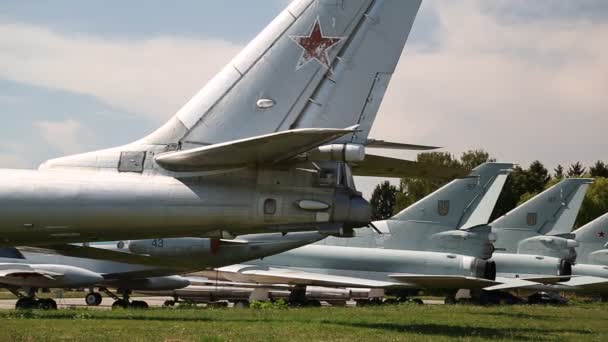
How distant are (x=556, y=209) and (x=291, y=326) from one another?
20262 mm

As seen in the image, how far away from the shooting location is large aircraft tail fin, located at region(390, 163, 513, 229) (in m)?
29.9

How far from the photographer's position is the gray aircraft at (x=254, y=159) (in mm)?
12234

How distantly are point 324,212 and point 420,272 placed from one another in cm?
1779

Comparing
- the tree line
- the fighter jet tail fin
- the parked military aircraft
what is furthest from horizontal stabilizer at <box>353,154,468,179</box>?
the tree line

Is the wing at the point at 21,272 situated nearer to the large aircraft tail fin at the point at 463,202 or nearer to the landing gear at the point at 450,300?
the large aircraft tail fin at the point at 463,202

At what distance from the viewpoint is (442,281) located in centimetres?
2991

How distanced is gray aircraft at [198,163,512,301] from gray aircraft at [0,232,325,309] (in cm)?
382

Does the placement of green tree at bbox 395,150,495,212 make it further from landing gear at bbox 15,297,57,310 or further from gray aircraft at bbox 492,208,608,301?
landing gear at bbox 15,297,57,310

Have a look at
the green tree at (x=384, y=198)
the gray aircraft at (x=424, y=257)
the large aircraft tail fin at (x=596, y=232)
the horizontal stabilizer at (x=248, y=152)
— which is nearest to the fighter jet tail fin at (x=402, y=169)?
the horizontal stabilizer at (x=248, y=152)

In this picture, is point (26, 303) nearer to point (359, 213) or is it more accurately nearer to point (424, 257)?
point (424, 257)

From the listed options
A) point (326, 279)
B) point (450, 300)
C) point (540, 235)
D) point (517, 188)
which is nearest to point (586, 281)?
point (540, 235)

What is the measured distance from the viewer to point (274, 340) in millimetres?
13672

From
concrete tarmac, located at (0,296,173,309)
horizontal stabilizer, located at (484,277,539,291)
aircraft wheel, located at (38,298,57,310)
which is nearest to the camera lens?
aircraft wheel, located at (38,298,57,310)

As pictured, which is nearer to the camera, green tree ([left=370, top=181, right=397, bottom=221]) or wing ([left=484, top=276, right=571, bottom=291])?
wing ([left=484, top=276, right=571, bottom=291])
